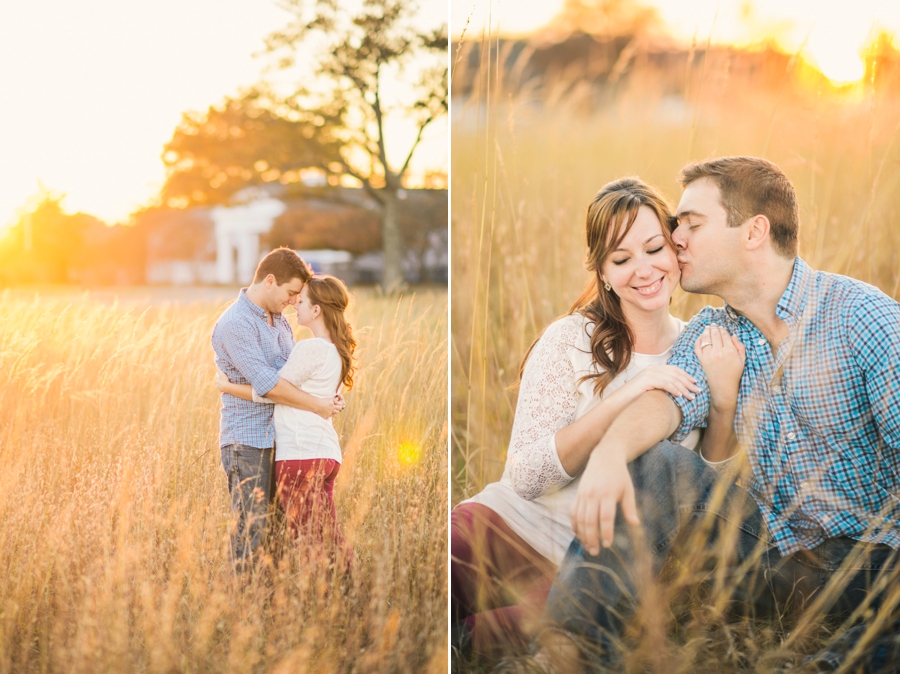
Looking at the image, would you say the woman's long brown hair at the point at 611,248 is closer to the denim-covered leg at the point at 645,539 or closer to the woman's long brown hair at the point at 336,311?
the denim-covered leg at the point at 645,539

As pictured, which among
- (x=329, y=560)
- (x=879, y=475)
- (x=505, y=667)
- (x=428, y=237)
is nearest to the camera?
(x=879, y=475)

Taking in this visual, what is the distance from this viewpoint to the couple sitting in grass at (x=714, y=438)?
2.10 meters

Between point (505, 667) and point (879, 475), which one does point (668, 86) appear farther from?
point (505, 667)

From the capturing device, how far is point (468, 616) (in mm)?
2537

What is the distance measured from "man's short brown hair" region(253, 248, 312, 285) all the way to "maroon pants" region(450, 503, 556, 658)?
100 cm

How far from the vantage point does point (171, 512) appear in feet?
8.21

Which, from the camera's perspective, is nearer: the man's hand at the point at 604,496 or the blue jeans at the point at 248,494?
the man's hand at the point at 604,496

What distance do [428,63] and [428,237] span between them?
0.63 metres

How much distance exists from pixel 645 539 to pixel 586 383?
50 centimetres

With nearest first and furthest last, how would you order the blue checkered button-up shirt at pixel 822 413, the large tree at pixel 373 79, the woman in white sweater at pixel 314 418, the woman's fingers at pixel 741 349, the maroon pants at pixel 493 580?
the blue checkered button-up shirt at pixel 822 413 → the woman's fingers at pixel 741 349 → the maroon pants at pixel 493 580 → the woman in white sweater at pixel 314 418 → the large tree at pixel 373 79

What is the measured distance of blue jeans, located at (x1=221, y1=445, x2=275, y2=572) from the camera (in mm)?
2439

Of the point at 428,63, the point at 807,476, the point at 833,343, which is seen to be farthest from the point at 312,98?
the point at 807,476

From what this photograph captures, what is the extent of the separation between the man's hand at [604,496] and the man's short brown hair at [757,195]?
83 cm

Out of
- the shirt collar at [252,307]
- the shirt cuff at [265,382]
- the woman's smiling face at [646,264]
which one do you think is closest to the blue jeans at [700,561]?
the woman's smiling face at [646,264]
